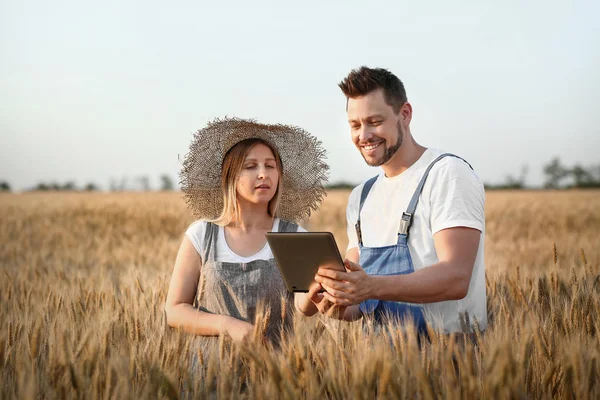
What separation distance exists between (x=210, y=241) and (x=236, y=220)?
17cm

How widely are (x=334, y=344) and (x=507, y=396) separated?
2.25ft

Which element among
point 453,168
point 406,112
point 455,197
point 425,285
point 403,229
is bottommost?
point 425,285

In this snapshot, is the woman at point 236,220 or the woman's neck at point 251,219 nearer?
the woman at point 236,220

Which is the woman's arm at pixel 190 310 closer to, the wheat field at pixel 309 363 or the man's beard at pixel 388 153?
the wheat field at pixel 309 363

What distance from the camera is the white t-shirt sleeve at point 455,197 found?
8.60ft

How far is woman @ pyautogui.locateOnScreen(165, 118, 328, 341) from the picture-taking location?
9.13 ft

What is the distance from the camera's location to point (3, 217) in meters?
13.4

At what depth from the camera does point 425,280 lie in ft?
8.14

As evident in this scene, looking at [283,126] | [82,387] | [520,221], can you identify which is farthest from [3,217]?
[82,387]

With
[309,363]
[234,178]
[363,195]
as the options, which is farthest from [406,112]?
[309,363]

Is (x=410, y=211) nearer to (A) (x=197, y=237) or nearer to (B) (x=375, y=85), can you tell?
(B) (x=375, y=85)

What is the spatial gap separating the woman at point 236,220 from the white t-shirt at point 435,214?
17.9 inches

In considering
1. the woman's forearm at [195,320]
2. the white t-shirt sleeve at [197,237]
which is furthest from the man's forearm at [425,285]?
the white t-shirt sleeve at [197,237]

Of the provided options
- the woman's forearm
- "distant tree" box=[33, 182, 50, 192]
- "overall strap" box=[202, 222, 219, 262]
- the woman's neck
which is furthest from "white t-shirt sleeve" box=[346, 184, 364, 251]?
"distant tree" box=[33, 182, 50, 192]
